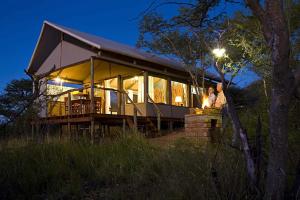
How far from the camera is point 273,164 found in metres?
2.74

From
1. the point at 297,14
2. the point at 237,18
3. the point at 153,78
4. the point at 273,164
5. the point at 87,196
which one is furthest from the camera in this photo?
the point at 153,78

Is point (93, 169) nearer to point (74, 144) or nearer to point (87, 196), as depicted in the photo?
point (87, 196)

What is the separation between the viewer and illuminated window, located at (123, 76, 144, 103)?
588 inches

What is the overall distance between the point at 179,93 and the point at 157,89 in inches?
70.7

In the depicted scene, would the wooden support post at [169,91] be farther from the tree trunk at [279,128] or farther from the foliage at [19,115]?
the tree trunk at [279,128]

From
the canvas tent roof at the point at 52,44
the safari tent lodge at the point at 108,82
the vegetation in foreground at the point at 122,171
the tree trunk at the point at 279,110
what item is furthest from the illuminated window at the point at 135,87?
the tree trunk at the point at 279,110

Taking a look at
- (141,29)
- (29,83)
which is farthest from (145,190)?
(29,83)

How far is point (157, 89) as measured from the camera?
15.6m

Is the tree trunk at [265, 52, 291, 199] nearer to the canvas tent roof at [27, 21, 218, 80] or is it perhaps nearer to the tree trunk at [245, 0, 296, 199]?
the tree trunk at [245, 0, 296, 199]

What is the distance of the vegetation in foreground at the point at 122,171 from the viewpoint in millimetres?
3293

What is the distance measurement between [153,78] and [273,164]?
502 inches

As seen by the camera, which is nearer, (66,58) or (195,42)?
(66,58)

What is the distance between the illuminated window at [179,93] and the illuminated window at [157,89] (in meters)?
0.73

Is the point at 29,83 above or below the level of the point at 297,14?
below
